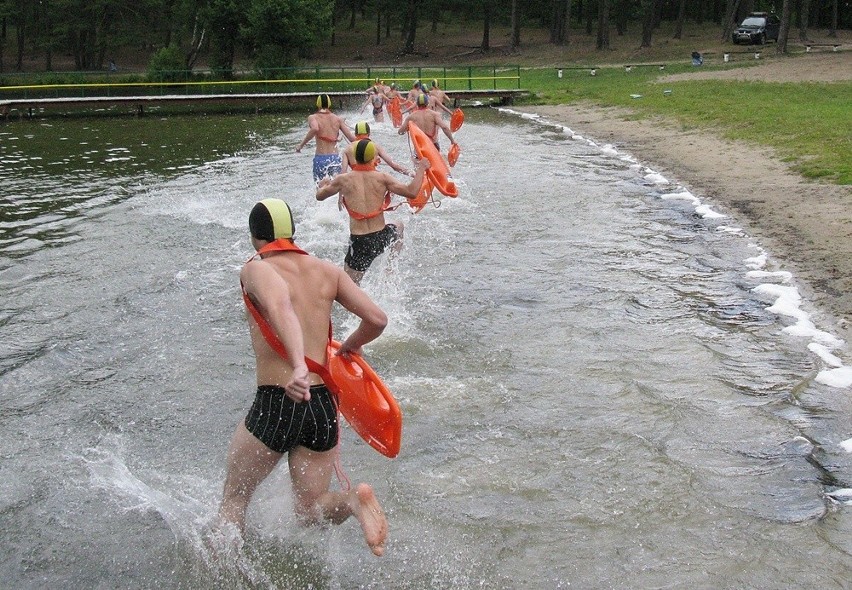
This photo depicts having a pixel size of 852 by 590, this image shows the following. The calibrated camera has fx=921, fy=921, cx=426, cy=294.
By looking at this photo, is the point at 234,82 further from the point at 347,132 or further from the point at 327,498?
the point at 327,498

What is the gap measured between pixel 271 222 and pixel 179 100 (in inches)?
1397

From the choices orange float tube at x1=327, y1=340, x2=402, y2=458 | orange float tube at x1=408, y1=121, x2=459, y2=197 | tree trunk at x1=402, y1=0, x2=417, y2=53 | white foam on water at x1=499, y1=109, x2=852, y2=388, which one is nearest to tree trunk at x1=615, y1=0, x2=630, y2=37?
tree trunk at x1=402, y1=0, x2=417, y2=53

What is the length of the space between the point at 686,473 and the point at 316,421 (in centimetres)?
289

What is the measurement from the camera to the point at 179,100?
3791 cm

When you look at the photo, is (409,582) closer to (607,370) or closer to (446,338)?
(607,370)

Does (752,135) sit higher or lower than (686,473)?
higher

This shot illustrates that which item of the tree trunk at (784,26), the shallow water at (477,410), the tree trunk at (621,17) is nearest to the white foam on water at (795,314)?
the shallow water at (477,410)

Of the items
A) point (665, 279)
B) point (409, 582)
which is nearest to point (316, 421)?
point (409, 582)

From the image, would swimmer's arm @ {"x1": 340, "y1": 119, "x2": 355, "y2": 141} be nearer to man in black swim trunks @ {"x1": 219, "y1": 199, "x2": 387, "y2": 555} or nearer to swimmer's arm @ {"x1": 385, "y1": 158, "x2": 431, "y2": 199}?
swimmer's arm @ {"x1": 385, "y1": 158, "x2": 431, "y2": 199}

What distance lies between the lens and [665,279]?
435 inches

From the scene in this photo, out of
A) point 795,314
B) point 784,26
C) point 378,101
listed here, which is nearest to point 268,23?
point 378,101

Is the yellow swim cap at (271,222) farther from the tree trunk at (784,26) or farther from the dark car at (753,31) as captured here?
the dark car at (753,31)

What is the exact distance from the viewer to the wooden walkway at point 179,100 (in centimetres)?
3553

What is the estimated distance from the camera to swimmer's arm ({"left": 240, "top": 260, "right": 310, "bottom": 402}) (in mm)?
4074
